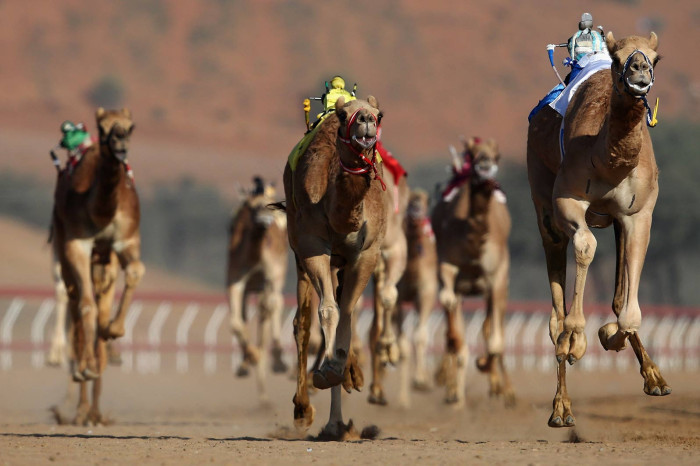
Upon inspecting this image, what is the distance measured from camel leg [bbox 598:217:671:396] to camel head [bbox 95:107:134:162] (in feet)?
15.7

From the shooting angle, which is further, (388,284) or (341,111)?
(388,284)

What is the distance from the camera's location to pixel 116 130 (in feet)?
38.6

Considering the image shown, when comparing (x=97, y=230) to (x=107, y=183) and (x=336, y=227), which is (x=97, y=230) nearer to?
(x=107, y=183)

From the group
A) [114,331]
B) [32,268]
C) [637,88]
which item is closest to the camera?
[637,88]

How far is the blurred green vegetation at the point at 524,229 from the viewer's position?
45844mm

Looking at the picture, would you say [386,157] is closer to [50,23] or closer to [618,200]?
[618,200]

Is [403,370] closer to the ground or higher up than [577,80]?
closer to the ground

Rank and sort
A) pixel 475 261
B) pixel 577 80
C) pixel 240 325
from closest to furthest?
pixel 577 80 < pixel 475 261 < pixel 240 325

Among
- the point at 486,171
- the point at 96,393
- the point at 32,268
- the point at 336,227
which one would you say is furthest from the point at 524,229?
the point at 336,227

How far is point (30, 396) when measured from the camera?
18.2 m

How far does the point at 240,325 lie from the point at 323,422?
4.33 m

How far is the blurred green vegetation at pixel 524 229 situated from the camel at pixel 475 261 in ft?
67.0

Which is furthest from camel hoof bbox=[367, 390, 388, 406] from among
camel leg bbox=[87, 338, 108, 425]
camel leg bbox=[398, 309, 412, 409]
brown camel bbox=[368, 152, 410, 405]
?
camel leg bbox=[87, 338, 108, 425]

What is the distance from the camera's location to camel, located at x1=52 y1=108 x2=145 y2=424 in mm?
12180
